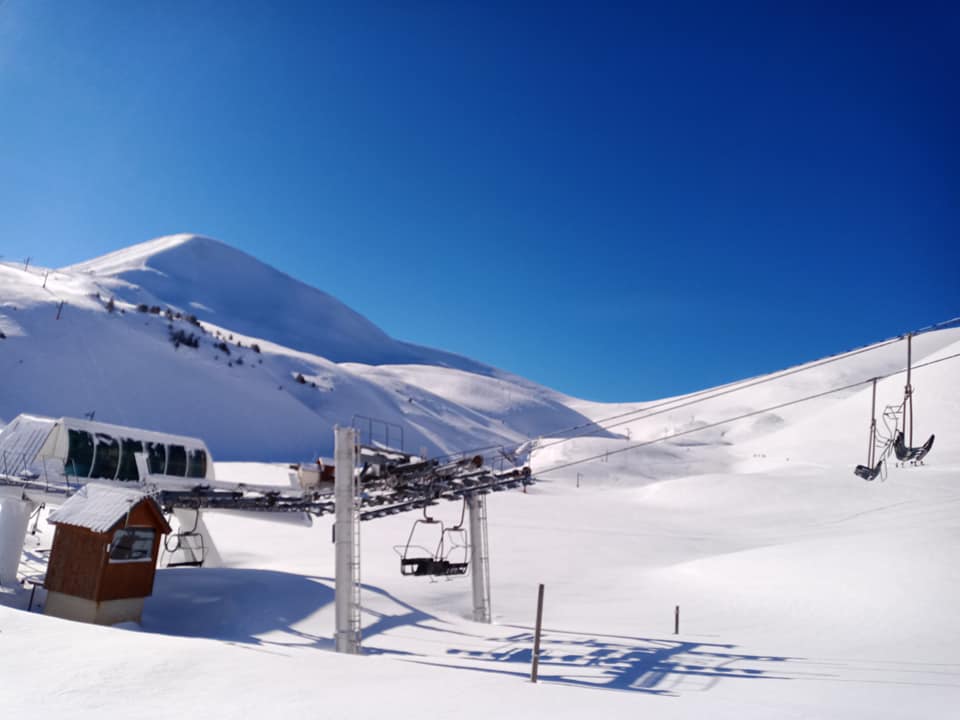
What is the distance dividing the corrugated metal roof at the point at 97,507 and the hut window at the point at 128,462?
20.4 ft

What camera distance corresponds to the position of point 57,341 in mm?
61406

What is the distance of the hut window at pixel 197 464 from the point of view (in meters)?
30.7

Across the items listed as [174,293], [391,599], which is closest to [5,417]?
[391,599]

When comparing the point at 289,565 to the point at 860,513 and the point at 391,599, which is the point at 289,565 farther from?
the point at 860,513

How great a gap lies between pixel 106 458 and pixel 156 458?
2805 mm

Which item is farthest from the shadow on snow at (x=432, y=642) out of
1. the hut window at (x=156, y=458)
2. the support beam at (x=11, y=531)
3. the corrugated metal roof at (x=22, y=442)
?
the corrugated metal roof at (x=22, y=442)

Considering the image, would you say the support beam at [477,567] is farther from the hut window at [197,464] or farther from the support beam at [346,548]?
the hut window at [197,464]

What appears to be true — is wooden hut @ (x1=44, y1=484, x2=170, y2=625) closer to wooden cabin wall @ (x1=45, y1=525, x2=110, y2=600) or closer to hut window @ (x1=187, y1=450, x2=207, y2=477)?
wooden cabin wall @ (x1=45, y1=525, x2=110, y2=600)

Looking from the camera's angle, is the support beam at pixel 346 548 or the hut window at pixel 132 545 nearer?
the support beam at pixel 346 548

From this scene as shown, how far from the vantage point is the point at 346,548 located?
1798cm

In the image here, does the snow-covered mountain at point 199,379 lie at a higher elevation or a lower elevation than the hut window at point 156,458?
higher

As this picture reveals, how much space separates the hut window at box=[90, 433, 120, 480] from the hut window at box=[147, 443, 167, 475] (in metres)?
1.82

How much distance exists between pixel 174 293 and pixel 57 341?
284ft

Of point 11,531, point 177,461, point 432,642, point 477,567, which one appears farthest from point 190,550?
point 432,642
